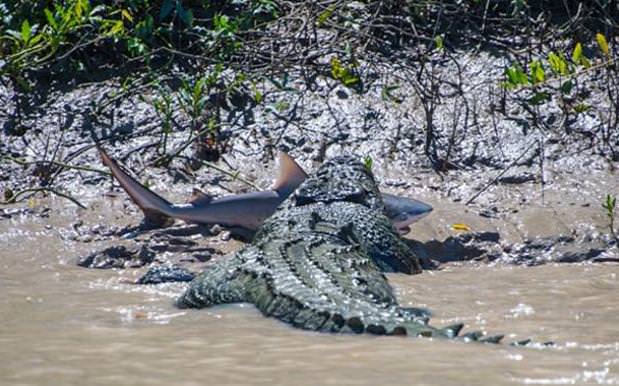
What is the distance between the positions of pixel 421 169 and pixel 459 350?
374cm

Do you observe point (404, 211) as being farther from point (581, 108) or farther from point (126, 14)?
point (126, 14)

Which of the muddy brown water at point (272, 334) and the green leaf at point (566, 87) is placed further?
the green leaf at point (566, 87)

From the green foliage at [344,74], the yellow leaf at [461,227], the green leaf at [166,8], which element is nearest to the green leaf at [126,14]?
the green leaf at [166,8]

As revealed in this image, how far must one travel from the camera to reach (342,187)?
728cm

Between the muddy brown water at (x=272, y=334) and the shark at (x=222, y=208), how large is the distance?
455 mm

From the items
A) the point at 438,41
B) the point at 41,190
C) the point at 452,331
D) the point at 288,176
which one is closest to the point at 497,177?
the point at 438,41

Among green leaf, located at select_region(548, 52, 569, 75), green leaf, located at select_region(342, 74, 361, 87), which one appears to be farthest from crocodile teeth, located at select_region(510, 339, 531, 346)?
green leaf, located at select_region(342, 74, 361, 87)

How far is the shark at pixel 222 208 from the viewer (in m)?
7.25

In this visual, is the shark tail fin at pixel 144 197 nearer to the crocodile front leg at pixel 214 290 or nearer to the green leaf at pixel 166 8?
the crocodile front leg at pixel 214 290

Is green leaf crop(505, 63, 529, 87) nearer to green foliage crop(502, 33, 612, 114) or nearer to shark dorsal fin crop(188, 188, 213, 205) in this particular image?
green foliage crop(502, 33, 612, 114)

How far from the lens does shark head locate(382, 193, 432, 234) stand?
720 centimetres

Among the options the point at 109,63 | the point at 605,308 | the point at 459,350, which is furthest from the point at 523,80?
the point at 459,350

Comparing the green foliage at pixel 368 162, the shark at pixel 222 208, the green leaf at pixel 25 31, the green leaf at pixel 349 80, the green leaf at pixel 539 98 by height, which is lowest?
the shark at pixel 222 208

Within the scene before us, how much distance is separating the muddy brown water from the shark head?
45 cm
